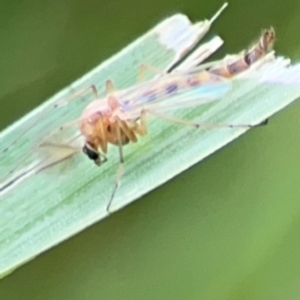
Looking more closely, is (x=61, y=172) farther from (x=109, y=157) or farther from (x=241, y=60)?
(x=241, y=60)

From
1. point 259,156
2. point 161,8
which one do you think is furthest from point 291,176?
point 161,8

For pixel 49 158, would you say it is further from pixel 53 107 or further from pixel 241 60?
pixel 241 60

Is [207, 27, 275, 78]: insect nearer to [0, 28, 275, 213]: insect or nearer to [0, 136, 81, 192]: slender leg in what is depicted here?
[0, 28, 275, 213]: insect

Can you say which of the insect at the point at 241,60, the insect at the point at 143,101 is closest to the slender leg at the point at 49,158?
the insect at the point at 143,101

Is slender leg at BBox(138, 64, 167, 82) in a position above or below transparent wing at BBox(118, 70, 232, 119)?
above

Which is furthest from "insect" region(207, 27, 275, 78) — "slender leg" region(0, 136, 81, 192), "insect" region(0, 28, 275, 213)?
"slender leg" region(0, 136, 81, 192)

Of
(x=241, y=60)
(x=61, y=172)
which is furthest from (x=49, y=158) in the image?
(x=241, y=60)

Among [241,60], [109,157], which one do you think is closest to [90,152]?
[109,157]

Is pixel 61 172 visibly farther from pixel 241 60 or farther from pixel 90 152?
pixel 241 60
